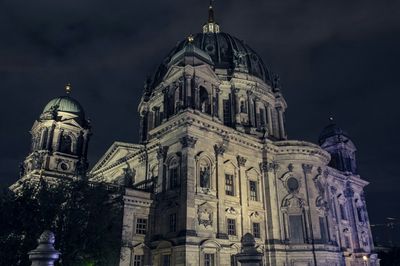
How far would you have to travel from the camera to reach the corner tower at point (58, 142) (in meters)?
43.6

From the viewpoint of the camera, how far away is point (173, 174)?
3142 cm

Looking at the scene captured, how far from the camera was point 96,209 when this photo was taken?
23.9m

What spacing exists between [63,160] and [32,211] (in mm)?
24392

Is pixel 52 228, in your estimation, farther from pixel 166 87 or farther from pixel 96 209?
pixel 166 87

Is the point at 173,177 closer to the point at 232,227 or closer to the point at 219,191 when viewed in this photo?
the point at 219,191

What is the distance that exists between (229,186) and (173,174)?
5969 millimetres

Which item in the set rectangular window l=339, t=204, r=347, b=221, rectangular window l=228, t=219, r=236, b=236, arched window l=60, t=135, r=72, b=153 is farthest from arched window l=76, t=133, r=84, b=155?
rectangular window l=339, t=204, r=347, b=221

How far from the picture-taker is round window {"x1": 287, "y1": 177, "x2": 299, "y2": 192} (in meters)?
37.4

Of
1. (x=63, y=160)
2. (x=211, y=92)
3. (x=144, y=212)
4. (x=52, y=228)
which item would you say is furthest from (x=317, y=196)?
(x=63, y=160)

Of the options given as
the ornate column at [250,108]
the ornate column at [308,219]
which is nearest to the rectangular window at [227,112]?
the ornate column at [250,108]

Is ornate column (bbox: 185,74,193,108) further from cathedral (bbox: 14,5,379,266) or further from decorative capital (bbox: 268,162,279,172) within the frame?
decorative capital (bbox: 268,162,279,172)

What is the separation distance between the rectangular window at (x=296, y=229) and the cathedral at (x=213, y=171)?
0.34 feet

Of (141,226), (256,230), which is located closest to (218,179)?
(256,230)

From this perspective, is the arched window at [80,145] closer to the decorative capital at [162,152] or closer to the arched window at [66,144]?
the arched window at [66,144]
